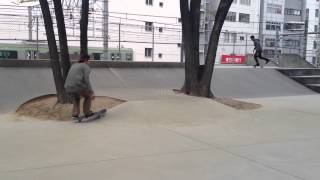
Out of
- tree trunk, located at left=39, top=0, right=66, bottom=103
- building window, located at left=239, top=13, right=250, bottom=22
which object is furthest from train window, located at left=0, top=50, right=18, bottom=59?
building window, located at left=239, top=13, right=250, bottom=22

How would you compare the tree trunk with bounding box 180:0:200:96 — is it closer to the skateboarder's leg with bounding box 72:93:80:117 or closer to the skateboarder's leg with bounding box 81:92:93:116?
the skateboarder's leg with bounding box 81:92:93:116

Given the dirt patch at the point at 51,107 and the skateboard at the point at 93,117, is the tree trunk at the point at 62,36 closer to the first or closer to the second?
the dirt patch at the point at 51,107

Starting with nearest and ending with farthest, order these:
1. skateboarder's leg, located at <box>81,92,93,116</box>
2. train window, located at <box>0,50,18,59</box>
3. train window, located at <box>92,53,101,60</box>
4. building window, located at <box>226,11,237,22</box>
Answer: skateboarder's leg, located at <box>81,92,93,116</box>
train window, located at <box>0,50,18,59</box>
train window, located at <box>92,53,101,60</box>
building window, located at <box>226,11,237,22</box>

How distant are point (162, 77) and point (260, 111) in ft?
19.0

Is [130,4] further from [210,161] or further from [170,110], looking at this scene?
[210,161]

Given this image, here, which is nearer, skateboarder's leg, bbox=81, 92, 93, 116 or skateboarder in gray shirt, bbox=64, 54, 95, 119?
skateboarder in gray shirt, bbox=64, 54, 95, 119

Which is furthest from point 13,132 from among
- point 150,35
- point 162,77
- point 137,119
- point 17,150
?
point 150,35

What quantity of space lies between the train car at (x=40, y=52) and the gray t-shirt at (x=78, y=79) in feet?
39.4

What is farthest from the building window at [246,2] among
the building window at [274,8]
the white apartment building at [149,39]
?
the white apartment building at [149,39]

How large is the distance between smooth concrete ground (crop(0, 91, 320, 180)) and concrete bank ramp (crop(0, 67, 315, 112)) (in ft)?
4.90

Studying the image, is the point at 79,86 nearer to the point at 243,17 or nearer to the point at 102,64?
the point at 102,64

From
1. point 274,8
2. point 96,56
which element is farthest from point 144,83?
point 274,8

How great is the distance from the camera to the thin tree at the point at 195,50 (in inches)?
603

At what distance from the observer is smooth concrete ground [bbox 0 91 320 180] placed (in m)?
7.14
